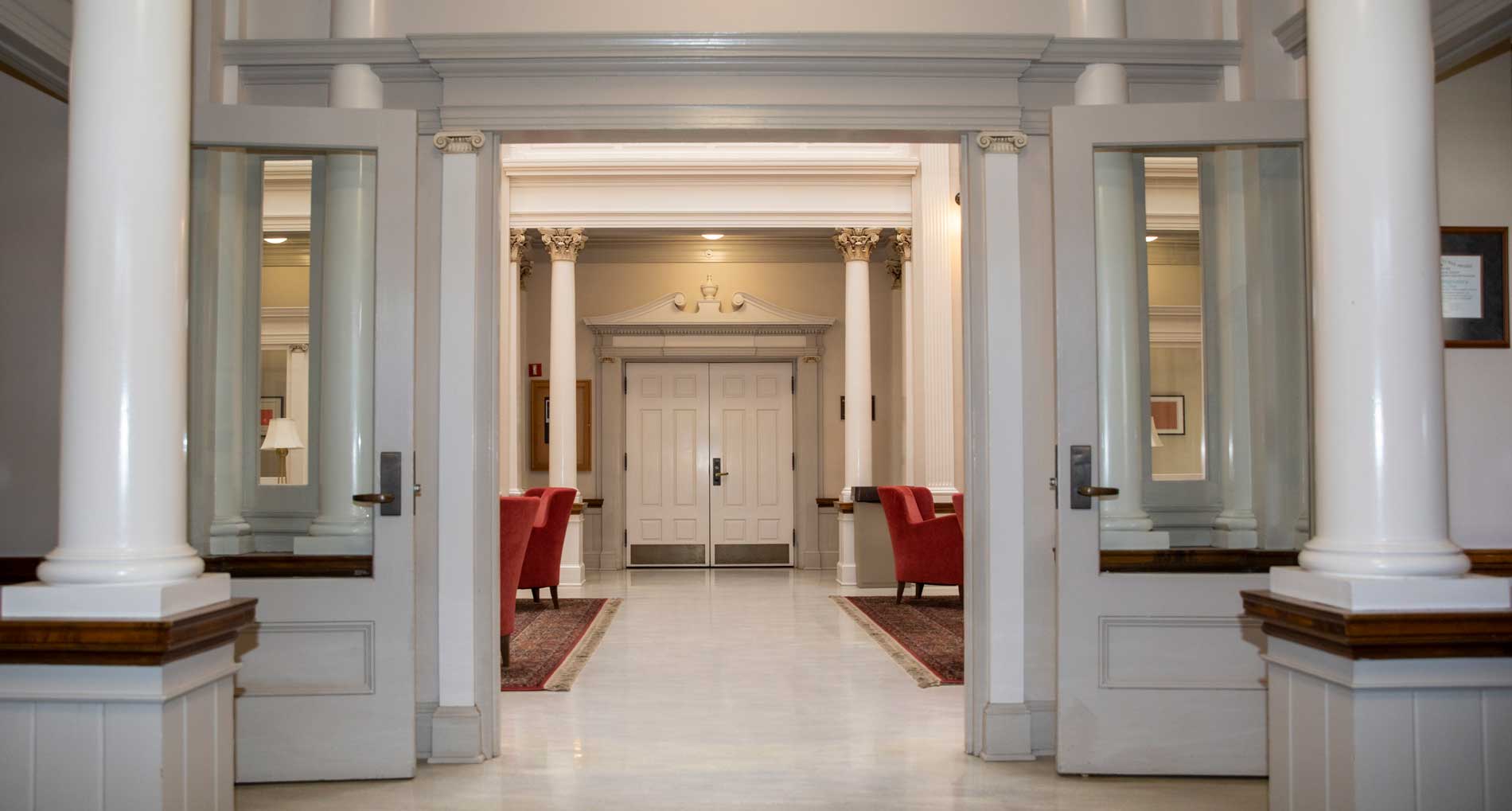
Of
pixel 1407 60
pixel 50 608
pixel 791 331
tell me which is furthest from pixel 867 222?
pixel 50 608

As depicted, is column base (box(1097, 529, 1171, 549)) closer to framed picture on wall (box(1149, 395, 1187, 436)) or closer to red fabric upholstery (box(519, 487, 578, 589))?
framed picture on wall (box(1149, 395, 1187, 436))

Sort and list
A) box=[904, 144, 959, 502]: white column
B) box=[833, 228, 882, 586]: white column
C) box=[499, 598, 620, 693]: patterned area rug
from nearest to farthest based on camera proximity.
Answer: box=[499, 598, 620, 693]: patterned area rug < box=[904, 144, 959, 502]: white column < box=[833, 228, 882, 586]: white column

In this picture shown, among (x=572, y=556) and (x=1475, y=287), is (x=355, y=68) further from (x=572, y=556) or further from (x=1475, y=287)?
(x=572, y=556)

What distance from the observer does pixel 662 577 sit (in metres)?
11.3

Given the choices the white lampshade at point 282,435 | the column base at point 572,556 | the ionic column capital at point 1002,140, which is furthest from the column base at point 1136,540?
the column base at point 572,556

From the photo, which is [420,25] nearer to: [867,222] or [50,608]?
[50,608]

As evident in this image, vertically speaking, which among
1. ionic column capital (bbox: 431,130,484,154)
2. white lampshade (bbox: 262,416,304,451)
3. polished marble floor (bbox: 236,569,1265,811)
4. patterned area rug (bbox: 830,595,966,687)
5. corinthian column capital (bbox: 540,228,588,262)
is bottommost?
patterned area rug (bbox: 830,595,966,687)

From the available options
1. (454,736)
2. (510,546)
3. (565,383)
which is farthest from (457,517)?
(565,383)

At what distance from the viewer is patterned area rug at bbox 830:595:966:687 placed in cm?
606

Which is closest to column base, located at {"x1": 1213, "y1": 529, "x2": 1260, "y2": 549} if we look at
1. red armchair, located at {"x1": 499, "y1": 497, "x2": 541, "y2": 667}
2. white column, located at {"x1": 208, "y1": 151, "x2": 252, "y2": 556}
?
white column, located at {"x1": 208, "y1": 151, "x2": 252, "y2": 556}

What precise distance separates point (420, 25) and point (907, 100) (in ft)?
6.13

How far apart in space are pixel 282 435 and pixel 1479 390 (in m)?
4.27

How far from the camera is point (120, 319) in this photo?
8.04 feet

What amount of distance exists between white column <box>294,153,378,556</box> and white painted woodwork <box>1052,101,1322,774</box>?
2383 millimetres
